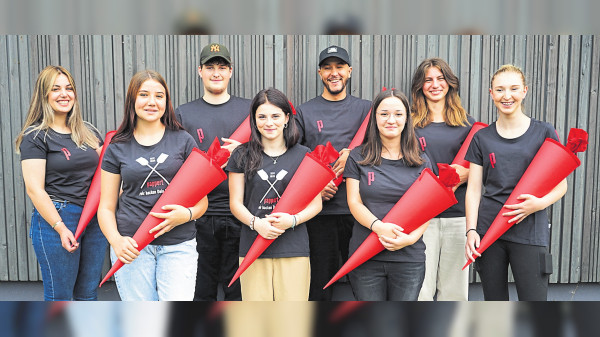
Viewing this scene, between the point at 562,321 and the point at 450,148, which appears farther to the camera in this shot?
the point at 450,148

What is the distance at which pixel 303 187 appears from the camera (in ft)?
9.02

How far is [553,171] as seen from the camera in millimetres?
2732

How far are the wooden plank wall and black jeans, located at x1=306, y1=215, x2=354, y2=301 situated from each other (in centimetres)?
124

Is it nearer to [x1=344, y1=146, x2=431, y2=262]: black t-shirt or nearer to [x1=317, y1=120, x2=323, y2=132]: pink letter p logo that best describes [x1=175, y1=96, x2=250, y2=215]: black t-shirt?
[x1=317, y1=120, x2=323, y2=132]: pink letter p logo

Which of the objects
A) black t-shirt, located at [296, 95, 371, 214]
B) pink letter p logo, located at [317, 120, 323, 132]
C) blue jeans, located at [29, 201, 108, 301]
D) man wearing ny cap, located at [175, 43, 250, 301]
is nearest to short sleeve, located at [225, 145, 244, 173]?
man wearing ny cap, located at [175, 43, 250, 301]

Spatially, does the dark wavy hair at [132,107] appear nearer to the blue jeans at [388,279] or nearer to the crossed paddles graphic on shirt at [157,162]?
the crossed paddles graphic on shirt at [157,162]

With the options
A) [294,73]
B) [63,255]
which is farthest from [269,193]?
[294,73]

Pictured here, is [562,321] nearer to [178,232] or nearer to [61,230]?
[178,232]

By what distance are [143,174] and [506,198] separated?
198 centimetres

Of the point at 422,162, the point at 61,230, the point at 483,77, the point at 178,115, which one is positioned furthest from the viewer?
the point at 483,77

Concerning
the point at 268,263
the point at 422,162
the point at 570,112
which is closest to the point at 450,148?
the point at 422,162

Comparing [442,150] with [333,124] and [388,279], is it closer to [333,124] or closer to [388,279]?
[333,124]

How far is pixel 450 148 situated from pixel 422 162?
0.68 m

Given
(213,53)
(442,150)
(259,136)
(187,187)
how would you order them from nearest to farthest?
(187,187) → (259,136) → (442,150) → (213,53)
